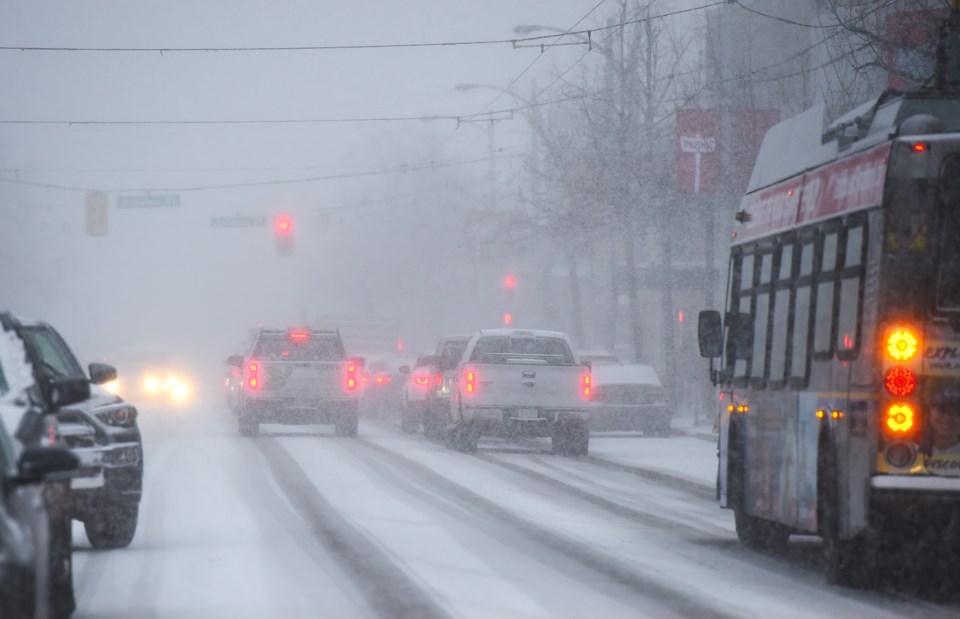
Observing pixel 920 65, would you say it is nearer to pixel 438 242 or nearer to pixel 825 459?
pixel 825 459

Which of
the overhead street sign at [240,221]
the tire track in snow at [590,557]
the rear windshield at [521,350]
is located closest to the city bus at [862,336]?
the tire track in snow at [590,557]

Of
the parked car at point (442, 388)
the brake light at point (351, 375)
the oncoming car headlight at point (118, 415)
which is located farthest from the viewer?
the brake light at point (351, 375)

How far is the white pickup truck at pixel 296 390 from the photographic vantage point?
99.5ft

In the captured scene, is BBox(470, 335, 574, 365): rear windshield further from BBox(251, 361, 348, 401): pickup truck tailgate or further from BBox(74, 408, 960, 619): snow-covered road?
BBox(251, 361, 348, 401): pickup truck tailgate

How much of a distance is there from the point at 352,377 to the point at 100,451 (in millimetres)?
19418

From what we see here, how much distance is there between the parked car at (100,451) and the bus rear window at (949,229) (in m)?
5.58

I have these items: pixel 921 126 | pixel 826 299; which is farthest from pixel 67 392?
pixel 921 126

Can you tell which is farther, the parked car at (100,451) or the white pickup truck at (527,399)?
the white pickup truck at (527,399)

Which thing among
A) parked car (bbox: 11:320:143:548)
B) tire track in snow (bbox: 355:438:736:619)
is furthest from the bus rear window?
parked car (bbox: 11:320:143:548)

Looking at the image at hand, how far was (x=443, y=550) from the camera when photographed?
1253 centimetres

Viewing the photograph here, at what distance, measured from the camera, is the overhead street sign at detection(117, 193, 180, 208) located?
5584 centimetres

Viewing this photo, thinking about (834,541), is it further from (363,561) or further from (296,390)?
(296,390)

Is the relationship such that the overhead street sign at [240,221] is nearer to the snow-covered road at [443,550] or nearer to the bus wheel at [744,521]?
the snow-covered road at [443,550]

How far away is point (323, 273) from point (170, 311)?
39676 millimetres
